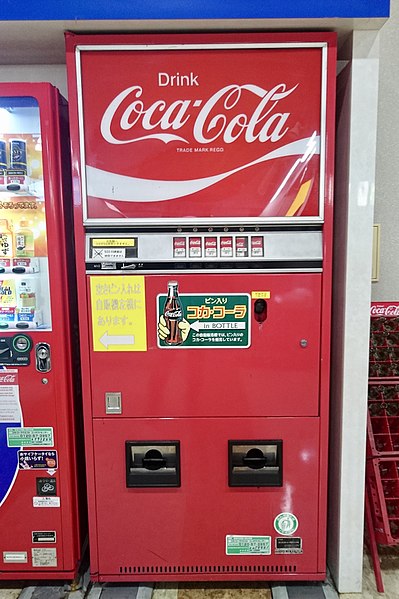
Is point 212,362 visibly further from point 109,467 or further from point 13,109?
point 13,109

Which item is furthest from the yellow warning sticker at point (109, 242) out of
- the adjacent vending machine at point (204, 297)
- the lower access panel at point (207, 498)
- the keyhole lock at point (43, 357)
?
the lower access panel at point (207, 498)

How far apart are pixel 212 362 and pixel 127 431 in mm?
488

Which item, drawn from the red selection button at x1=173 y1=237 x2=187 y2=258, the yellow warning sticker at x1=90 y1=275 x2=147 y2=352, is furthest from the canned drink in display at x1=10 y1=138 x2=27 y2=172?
the red selection button at x1=173 y1=237 x2=187 y2=258

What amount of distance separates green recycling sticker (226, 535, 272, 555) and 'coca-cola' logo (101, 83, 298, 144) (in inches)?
68.5

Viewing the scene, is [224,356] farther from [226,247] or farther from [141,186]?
[141,186]

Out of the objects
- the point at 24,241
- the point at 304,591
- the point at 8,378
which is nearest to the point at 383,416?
the point at 304,591

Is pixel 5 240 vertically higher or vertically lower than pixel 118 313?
higher

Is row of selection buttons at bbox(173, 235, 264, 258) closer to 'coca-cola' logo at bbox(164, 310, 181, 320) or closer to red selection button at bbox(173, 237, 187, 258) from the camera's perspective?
red selection button at bbox(173, 237, 187, 258)

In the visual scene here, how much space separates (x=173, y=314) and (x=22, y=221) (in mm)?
814

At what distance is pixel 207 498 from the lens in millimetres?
2068

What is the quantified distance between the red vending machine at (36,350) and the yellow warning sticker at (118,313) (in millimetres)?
163

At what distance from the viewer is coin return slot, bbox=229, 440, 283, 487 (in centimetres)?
203

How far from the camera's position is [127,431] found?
6.67ft

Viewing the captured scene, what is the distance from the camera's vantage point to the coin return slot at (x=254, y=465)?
2.03m
